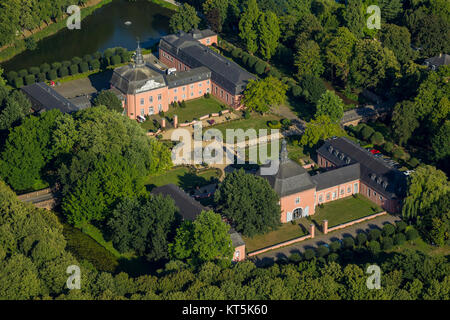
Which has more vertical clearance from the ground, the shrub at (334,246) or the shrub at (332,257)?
the shrub at (332,257)

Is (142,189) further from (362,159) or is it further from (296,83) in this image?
(296,83)

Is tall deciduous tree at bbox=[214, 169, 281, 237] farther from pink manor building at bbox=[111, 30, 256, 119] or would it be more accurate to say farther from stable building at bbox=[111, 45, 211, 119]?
pink manor building at bbox=[111, 30, 256, 119]

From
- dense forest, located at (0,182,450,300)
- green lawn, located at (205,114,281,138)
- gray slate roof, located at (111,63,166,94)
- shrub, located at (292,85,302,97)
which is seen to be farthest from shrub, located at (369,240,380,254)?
gray slate roof, located at (111,63,166,94)

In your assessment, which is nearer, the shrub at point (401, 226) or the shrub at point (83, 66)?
the shrub at point (401, 226)

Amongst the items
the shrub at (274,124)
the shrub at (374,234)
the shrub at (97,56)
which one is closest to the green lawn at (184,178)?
the shrub at (274,124)

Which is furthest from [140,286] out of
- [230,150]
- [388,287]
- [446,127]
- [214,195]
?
[446,127]

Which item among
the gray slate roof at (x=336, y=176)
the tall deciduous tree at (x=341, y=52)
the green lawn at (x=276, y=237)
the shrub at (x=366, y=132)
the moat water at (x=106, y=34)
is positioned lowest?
the moat water at (x=106, y=34)

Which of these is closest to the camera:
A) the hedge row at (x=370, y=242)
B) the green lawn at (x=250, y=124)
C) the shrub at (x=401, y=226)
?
the hedge row at (x=370, y=242)

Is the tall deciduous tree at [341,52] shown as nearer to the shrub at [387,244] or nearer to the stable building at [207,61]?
the stable building at [207,61]
